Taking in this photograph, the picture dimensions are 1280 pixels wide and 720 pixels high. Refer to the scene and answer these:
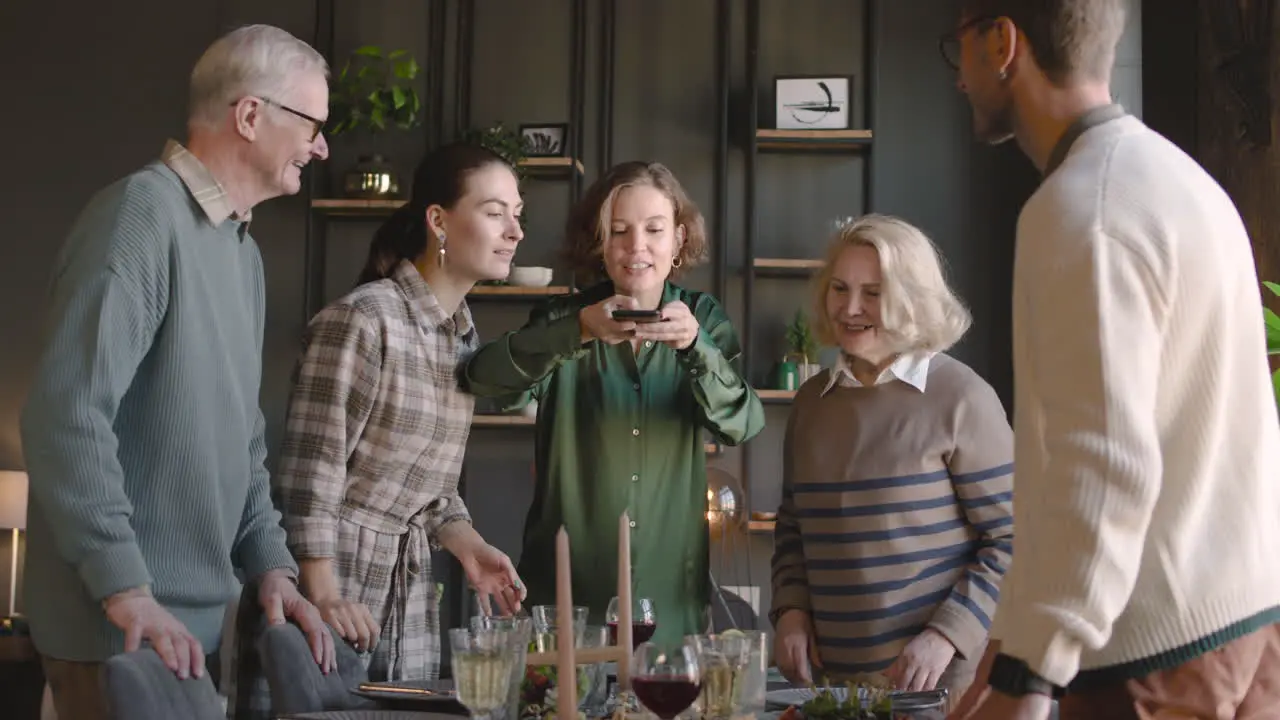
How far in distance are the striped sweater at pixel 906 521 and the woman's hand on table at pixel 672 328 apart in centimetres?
32

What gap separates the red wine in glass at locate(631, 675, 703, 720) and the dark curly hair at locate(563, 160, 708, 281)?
1292mm

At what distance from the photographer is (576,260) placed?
9.13 ft

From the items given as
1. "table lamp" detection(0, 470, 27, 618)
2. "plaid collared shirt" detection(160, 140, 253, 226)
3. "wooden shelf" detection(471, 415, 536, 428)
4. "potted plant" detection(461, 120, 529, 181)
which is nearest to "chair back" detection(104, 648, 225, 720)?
"plaid collared shirt" detection(160, 140, 253, 226)

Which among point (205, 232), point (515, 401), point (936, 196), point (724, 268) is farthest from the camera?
point (936, 196)

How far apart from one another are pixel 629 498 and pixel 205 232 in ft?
3.14

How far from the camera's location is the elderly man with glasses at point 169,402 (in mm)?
1726

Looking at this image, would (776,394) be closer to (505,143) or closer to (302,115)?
(505,143)

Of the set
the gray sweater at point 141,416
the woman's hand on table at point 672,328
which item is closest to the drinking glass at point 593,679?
the gray sweater at point 141,416

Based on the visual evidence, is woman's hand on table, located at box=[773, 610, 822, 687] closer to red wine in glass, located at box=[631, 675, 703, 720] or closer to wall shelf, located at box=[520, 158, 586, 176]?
red wine in glass, located at box=[631, 675, 703, 720]

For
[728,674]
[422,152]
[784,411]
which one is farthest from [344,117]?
[728,674]

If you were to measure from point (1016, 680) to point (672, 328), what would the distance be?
1339 mm

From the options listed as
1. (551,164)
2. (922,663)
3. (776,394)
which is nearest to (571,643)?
(922,663)

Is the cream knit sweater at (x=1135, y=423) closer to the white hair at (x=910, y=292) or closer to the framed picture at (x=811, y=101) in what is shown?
the white hair at (x=910, y=292)

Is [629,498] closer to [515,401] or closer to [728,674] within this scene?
[515,401]
